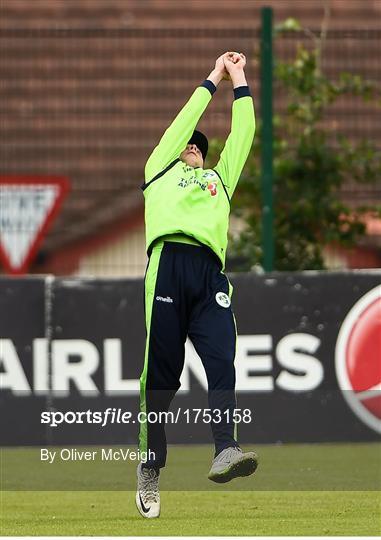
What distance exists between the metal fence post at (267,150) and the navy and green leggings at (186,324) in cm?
530

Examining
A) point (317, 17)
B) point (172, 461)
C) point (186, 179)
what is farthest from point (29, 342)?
point (317, 17)

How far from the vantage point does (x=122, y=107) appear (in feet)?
47.3

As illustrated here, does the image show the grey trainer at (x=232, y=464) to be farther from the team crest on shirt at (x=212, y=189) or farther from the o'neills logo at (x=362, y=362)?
the o'neills logo at (x=362, y=362)

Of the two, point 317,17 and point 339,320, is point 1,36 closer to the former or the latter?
point 339,320

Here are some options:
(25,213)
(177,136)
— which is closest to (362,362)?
(25,213)

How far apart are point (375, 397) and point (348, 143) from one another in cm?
270

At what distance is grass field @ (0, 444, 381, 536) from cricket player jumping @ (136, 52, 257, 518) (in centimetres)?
38

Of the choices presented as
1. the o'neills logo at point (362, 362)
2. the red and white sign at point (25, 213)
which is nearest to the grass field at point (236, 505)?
the o'neills logo at point (362, 362)

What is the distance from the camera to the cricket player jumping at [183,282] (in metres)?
7.52

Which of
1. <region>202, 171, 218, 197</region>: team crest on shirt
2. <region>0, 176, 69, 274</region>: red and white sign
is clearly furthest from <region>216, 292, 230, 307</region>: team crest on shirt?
<region>0, 176, 69, 274</region>: red and white sign

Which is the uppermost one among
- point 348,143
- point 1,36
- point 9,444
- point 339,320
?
point 1,36

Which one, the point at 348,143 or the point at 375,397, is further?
the point at 348,143

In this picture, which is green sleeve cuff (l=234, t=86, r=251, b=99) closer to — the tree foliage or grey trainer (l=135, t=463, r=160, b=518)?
grey trainer (l=135, t=463, r=160, b=518)

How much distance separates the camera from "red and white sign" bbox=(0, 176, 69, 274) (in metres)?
13.6
